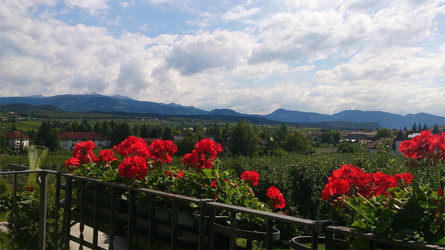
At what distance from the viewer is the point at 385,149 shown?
5.70 meters

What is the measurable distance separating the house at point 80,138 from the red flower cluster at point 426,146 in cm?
6144

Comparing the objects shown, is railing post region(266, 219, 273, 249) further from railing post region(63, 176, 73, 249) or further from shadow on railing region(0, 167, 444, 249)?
railing post region(63, 176, 73, 249)

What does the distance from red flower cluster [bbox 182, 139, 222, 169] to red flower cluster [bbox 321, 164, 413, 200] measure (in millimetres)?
1246

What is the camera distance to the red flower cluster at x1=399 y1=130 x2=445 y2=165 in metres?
1.56

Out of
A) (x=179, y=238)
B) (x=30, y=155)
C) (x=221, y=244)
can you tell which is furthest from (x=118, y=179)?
(x=30, y=155)

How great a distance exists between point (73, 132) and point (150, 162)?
67.3m

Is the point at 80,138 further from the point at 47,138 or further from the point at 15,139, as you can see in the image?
the point at 15,139

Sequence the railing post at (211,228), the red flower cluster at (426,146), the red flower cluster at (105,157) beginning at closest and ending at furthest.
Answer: the red flower cluster at (426,146) < the railing post at (211,228) < the red flower cluster at (105,157)

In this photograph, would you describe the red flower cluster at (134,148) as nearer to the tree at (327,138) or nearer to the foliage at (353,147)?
the foliage at (353,147)

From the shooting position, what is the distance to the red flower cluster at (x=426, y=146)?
1.56 m

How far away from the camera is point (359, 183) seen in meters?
1.72

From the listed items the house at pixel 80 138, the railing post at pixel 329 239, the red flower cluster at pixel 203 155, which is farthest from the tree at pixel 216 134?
the railing post at pixel 329 239

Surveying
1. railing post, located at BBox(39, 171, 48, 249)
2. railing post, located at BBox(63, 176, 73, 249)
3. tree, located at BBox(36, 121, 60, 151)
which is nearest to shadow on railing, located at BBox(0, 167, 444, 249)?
railing post, located at BBox(63, 176, 73, 249)

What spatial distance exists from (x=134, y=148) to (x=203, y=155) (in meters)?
0.59
